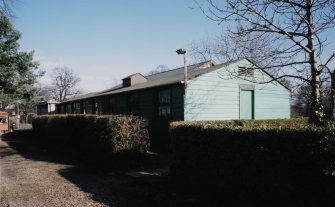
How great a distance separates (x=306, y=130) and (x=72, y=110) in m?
30.0

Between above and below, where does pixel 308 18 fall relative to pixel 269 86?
above

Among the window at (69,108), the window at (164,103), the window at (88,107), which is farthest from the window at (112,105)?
the window at (69,108)

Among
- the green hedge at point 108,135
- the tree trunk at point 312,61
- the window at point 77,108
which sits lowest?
the green hedge at point 108,135

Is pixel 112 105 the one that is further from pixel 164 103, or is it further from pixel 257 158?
pixel 257 158

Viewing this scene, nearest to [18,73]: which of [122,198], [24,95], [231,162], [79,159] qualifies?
[24,95]

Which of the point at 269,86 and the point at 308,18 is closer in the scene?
the point at 308,18

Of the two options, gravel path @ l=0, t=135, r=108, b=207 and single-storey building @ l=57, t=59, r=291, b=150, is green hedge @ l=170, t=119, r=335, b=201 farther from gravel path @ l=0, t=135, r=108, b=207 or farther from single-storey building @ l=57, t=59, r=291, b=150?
single-storey building @ l=57, t=59, r=291, b=150

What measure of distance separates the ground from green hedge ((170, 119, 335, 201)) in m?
0.89

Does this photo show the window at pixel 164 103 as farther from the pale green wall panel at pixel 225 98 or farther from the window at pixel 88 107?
the window at pixel 88 107

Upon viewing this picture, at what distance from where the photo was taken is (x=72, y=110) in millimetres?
33000

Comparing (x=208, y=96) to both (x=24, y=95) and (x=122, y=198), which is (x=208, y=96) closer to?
(x=122, y=198)

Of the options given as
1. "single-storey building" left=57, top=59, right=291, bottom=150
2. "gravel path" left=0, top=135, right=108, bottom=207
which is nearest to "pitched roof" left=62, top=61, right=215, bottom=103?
"single-storey building" left=57, top=59, right=291, bottom=150

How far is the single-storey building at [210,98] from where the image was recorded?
15250 millimetres

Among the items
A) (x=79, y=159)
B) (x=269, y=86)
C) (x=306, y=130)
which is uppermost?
(x=269, y=86)
